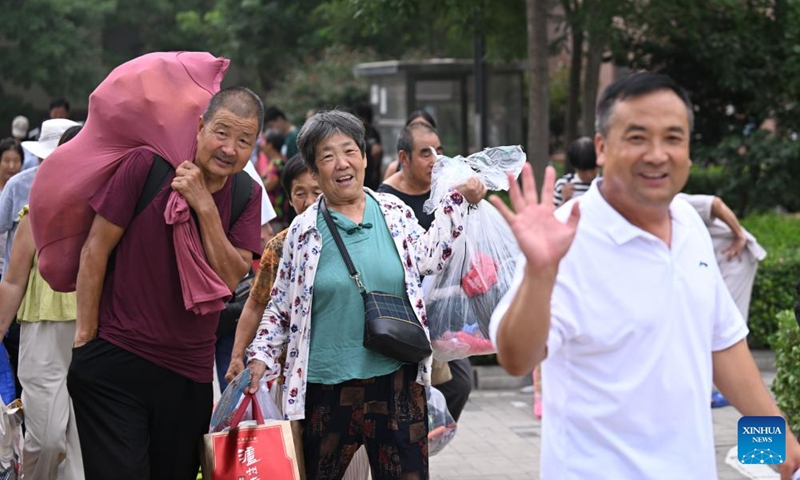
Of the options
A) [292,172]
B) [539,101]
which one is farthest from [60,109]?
[292,172]

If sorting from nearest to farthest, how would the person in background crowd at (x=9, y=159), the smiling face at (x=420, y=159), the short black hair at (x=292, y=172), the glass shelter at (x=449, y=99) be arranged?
the short black hair at (x=292, y=172), the smiling face at (x=420, y=159), the person in background crowd at (x=9, y=159), the glass shelter at (x=449, y=99)

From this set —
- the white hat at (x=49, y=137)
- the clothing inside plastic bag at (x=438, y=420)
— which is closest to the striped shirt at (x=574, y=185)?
the clothing inside plastic bag at (x=438, y=420)

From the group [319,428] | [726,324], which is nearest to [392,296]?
[319,428]

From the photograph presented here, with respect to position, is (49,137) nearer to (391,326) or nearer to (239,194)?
(239,194)

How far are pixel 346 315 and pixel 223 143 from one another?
2.54 ft

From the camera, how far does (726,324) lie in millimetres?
3191

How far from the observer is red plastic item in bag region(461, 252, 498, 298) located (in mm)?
5250

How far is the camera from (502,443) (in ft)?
26.0

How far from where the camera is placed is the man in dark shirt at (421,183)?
247 inches

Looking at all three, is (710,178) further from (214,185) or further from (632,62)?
(214,185)

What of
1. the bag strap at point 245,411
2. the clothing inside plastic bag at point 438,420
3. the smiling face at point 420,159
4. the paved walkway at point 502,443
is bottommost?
the paved walkway at point 502,443

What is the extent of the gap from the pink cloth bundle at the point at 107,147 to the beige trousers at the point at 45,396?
1.30 m

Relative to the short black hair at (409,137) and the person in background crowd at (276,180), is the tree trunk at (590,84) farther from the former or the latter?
the short black hair at (409,137)

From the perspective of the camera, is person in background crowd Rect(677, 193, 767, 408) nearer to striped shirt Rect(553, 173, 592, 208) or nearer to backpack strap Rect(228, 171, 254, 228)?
striped shirt Rect(553, 173, 592, 208)
